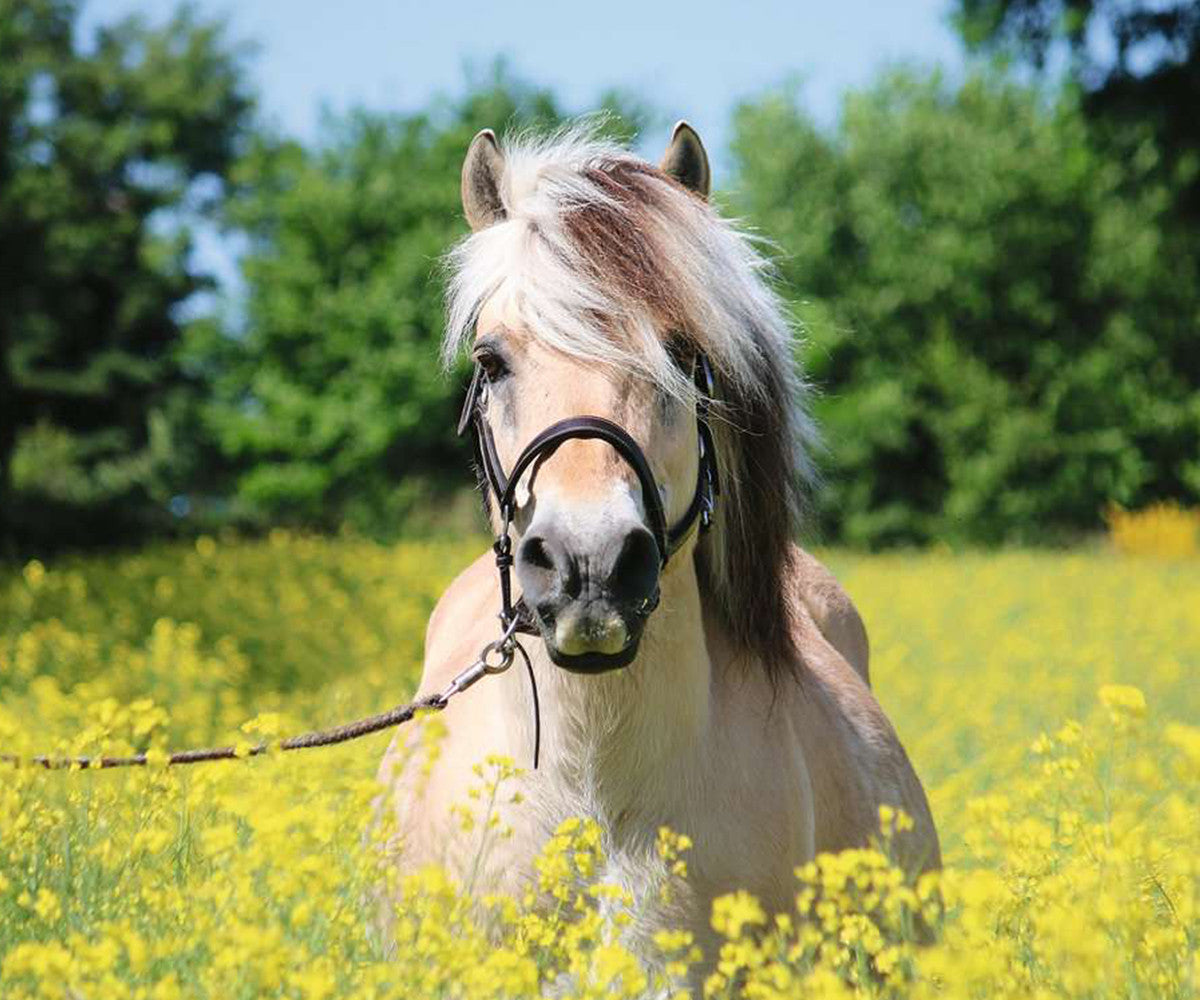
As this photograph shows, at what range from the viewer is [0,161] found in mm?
29078

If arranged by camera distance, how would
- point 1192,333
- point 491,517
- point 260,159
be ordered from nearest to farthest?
point 491,517 → point 1192,333 → point 260,159

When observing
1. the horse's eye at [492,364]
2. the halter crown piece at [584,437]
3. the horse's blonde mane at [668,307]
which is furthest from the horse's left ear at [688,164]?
the horse's eye at [492,364]

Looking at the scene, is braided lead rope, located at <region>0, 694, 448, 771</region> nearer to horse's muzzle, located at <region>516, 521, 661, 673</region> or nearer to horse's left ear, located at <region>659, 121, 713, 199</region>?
horse's muzzle, located at <region>516, 521, 661, 673</region>

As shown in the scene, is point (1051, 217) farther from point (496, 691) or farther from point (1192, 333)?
point (496, 691)

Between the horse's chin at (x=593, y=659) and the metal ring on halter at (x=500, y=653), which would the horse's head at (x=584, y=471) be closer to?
the horse's chin at (x=593, y=659)

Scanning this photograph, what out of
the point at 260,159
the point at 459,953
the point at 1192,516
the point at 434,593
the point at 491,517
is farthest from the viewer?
the point at 260,159

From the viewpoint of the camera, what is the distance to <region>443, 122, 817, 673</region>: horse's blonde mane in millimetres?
3074

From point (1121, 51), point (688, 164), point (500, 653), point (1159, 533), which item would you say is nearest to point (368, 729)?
point (500, 653)

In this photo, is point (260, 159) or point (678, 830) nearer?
point (678, 830)

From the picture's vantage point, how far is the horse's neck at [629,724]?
3117 mm

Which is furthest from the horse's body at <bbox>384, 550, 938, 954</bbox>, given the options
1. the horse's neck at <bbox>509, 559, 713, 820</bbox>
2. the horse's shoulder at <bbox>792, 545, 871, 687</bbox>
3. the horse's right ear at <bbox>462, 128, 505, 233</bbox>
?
the horse's shoulder at <bbox>792, 545, 871, 687</bbox>

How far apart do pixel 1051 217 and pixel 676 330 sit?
31536 mm

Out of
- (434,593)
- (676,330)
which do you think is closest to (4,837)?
(676,330)

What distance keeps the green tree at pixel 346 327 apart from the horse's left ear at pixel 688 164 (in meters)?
25.7
